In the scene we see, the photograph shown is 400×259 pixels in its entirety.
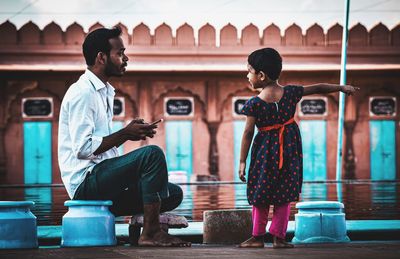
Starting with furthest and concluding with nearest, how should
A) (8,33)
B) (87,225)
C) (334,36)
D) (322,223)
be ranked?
(334,36)
(8,33)
(322,223)
(87,225)

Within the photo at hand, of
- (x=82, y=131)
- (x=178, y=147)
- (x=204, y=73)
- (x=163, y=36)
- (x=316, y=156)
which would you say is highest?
(x=163, y=36)

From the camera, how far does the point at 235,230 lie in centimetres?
487

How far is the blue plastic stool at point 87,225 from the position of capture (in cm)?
436

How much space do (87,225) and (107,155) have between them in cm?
39

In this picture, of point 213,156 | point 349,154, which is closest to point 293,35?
point 349,154

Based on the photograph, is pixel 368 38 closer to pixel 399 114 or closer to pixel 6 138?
pixel 399 114

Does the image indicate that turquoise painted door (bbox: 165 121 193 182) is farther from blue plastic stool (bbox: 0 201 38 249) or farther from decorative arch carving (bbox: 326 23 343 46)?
blue plastic stool (bbox: 0 201 38 249)

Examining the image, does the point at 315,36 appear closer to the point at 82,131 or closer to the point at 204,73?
A: the point at 204,73

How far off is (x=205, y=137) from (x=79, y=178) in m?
18.1

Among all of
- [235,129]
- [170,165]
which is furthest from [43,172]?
[235,129]

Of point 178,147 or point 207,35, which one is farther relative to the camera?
point 178,147

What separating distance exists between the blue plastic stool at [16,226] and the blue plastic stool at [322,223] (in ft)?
5.10

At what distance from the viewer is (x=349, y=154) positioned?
2264cm

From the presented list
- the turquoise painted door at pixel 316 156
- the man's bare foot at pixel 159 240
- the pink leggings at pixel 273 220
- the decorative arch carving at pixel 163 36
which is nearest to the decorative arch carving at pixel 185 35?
the decorative arch carving at pixel 163 36
